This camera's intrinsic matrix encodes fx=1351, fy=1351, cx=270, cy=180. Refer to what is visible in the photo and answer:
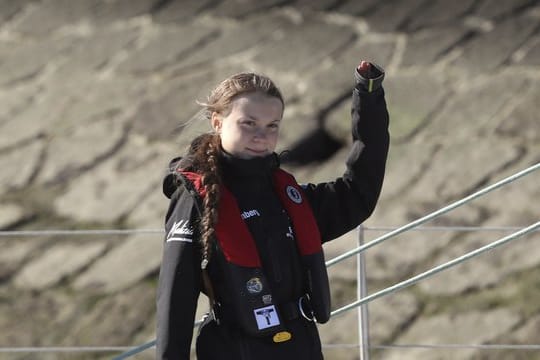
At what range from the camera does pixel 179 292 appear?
2545 millimetres

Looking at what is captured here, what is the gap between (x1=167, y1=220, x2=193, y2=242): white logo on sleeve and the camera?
256cm

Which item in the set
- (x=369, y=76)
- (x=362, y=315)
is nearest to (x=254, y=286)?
(x=369, y=76)

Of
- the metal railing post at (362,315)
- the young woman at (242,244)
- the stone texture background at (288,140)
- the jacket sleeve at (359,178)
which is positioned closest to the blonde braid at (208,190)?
the young woman at (242,244)

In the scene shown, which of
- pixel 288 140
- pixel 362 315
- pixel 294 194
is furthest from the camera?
pixel 288 140

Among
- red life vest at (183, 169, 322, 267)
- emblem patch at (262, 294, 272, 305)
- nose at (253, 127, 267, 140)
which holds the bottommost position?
emblem patch at (262, 294, 272, 305)

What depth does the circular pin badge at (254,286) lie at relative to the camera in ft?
8.35

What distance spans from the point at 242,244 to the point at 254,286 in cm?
8

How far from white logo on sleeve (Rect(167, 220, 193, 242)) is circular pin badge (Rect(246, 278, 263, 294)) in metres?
0.14

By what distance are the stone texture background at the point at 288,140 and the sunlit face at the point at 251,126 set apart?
2.56m

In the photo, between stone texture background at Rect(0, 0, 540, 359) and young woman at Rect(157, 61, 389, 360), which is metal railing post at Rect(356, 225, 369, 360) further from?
stone texture background at Rect(0, 0, 540, 359)

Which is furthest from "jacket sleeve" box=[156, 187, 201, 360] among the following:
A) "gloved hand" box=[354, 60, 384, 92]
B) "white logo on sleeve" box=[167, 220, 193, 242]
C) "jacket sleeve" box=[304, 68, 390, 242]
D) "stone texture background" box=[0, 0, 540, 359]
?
"stone texture background" box=[0, 0, 540, 359]

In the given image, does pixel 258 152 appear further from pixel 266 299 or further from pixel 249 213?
pixel 266 299

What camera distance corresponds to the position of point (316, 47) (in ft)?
21.3

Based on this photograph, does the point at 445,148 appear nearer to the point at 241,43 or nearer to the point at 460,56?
the point at 460,56
